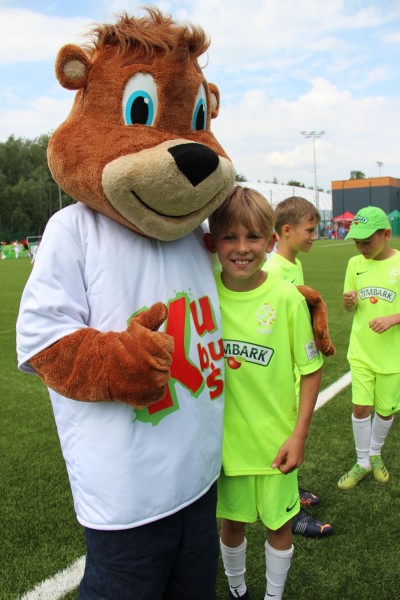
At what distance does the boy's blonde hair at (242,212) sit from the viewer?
194cm

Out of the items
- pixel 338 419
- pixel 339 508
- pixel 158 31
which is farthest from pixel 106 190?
pixel 338 419

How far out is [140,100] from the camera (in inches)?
64.2

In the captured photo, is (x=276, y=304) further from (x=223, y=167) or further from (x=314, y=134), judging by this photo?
(x=314, y=134)

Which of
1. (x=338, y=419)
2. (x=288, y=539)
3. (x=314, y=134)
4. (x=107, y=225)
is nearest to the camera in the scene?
(x=107, y=225)

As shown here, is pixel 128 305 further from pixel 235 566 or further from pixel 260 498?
pixel 235 566

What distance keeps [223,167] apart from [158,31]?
449mm

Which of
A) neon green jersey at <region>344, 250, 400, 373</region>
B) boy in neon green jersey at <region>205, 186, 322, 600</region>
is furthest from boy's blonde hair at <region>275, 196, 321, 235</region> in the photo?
boy in neon green jersey at <region>205, 186, 322, 600</region>

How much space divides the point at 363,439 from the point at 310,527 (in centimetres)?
87

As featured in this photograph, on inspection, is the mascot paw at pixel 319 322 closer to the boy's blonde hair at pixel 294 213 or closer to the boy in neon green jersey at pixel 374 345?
the boy's blonde hair at pixel 294 213

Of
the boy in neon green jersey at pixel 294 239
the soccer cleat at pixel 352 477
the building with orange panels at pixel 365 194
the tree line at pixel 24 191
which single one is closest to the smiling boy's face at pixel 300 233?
the boy in neon green jersey at pixel 294 239

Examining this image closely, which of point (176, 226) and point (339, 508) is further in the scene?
point (339, 508)

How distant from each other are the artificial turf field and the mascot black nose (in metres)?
1.93

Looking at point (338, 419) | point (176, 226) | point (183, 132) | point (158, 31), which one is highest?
point (158, 31)

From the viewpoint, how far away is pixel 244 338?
6.65 feet
